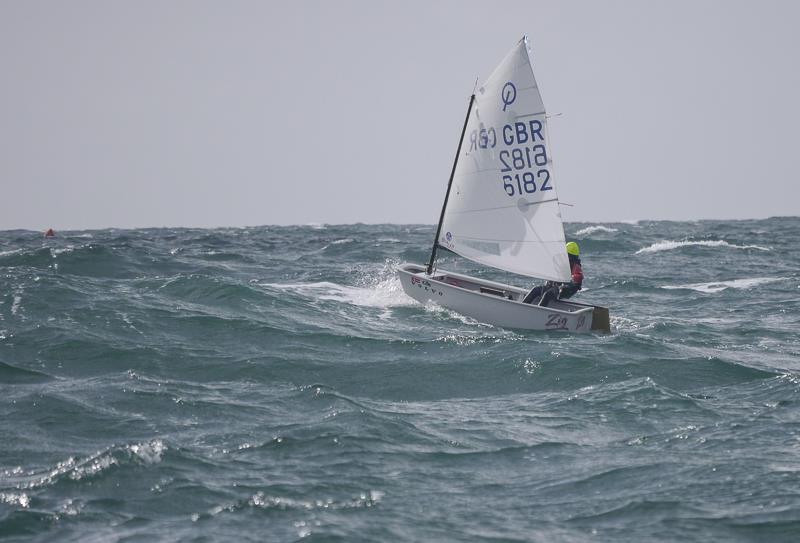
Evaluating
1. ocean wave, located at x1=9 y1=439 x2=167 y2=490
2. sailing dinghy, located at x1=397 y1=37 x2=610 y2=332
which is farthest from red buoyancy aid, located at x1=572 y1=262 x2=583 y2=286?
ocean wave, located at x1=9 y1=439 x2=167 y2=490

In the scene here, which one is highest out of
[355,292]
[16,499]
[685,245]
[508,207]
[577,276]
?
[508,207]

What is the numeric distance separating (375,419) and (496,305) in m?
9.79

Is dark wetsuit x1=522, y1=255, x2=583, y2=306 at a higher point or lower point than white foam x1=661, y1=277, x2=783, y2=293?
higher

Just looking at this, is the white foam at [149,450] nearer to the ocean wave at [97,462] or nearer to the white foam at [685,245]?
the ocean wave at [97,462]

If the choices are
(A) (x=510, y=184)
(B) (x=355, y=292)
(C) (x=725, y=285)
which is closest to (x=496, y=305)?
(A) (x=510, y=184)

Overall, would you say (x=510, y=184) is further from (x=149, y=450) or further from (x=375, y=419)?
(x=149, y=450)

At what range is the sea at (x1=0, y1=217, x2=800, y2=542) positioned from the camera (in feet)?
33.2

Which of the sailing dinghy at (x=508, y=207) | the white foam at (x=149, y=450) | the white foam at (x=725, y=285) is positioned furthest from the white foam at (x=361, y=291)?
the white foam at (x=149, y=450)

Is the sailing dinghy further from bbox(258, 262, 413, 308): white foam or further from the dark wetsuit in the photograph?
bbox(258, 262, 413, 308): white foam

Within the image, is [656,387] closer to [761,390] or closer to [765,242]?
[761,390]

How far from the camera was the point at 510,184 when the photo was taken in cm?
2372

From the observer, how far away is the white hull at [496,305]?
22219mm

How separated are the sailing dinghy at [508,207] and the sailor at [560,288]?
0.87 feet

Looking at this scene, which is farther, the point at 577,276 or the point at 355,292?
the point at 355,292
